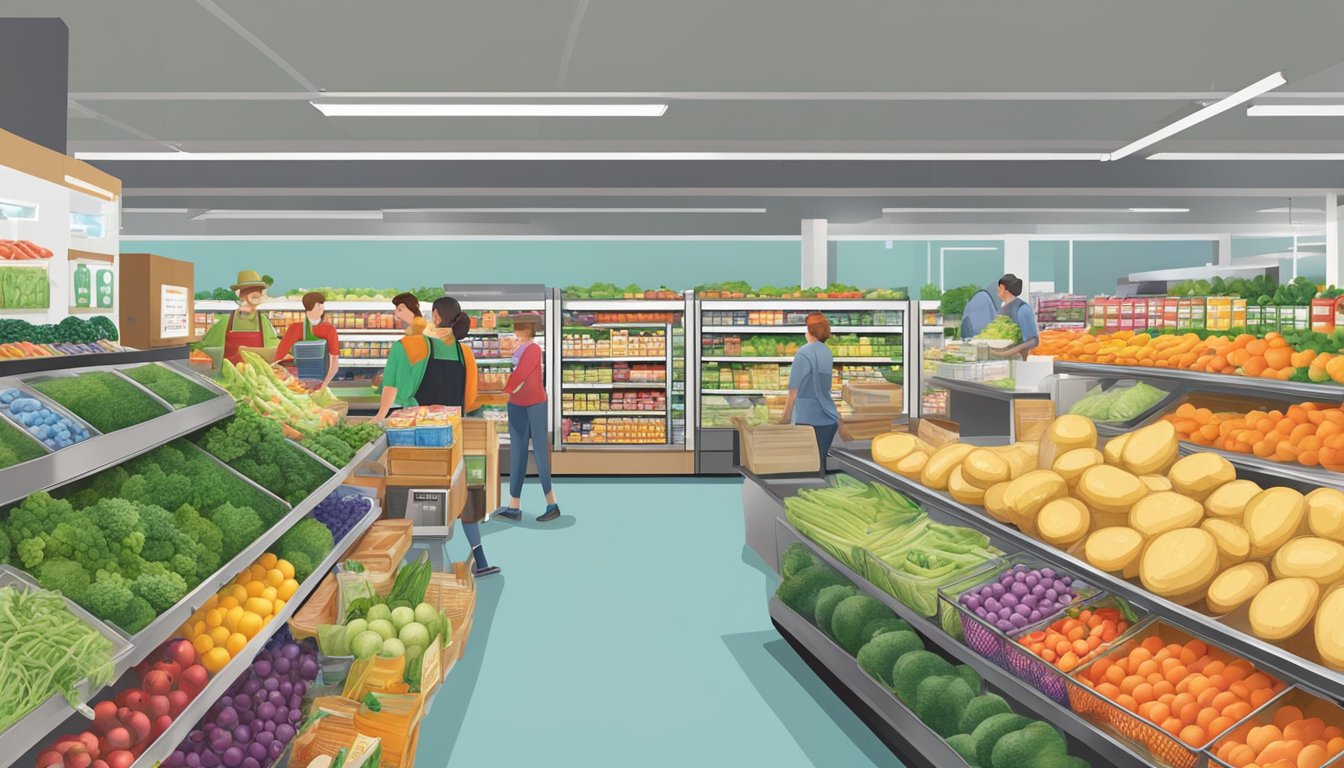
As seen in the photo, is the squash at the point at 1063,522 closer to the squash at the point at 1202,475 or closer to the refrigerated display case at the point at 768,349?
the squash at the point at 1202,475

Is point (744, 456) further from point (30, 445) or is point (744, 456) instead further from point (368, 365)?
point (368, 365)

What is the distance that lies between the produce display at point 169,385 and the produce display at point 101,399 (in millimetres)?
124

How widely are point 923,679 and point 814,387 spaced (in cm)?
403

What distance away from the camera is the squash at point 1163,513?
2.77m

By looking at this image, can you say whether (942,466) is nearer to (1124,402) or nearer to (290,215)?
(1124,402)

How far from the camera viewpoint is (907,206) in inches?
495

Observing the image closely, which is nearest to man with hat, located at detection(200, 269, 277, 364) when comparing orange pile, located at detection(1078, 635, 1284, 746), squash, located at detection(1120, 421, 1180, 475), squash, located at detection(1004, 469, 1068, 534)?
squash, located at detection(1004, 469, 1068, 534)

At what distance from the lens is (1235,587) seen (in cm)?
244

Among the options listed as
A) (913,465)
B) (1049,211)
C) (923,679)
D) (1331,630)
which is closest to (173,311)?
(913,465)

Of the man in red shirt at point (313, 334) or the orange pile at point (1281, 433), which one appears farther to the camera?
the man in red shirt at point (313, 334)

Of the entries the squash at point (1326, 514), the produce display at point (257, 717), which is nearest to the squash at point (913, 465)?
the squash at point (1326, 514)
